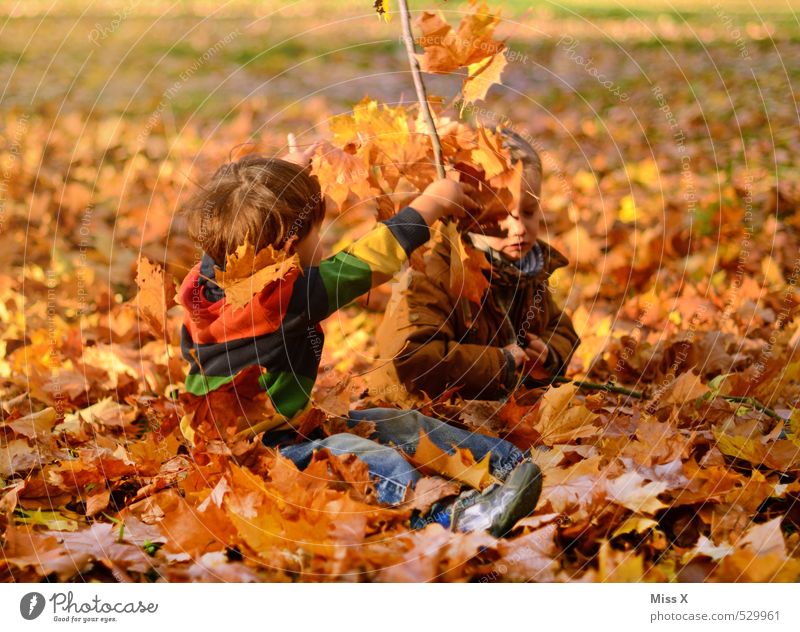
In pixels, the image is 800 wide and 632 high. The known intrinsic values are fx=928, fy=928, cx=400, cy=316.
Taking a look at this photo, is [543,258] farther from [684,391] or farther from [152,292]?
[152,292]

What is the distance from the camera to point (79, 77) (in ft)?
24.5

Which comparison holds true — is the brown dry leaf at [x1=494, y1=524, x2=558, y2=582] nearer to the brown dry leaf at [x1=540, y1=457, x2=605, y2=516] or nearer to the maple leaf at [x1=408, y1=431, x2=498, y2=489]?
the brown dry leaf at [x1=540, y1=457, x2=605, y2=516]

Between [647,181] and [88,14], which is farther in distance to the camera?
[88,14]

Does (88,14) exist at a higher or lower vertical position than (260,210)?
higher

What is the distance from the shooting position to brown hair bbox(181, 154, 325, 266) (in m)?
2.91

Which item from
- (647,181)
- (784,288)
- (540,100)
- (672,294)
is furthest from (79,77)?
(784,288)

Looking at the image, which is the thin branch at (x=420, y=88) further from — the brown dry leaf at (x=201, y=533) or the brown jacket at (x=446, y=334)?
the brown dry leaf at (x=201, y=533)

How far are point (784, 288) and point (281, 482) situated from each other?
125 inches

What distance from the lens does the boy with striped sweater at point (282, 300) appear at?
9.55ft

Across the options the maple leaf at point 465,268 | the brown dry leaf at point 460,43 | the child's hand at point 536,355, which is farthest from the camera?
the child's hand at point 536,355

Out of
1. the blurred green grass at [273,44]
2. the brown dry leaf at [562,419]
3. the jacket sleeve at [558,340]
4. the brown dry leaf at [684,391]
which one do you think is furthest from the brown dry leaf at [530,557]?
the blurred green grass at [273,44]

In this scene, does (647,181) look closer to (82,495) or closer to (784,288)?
(784,288)

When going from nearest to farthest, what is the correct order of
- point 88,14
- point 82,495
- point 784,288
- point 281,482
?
point 281,482 → point 82,495 → point 784,288 → point 88,14

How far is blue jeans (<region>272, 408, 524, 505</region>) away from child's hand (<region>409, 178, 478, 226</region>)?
0.68 meters
